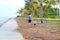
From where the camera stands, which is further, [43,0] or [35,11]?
[35,11]

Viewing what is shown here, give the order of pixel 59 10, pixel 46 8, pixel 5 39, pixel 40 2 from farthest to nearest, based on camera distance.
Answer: pixel 59 10 < pixel 46 8 < pixel 40 2 < pixel 5 39

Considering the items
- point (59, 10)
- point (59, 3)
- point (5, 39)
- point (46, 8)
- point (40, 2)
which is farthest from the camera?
point (59, 10)

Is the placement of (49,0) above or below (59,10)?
above

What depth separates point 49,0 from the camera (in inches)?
1662

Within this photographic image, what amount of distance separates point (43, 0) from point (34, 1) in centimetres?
303

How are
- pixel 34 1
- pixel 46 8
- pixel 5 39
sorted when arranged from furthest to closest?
pixel 46 8 < pixel 34 1 < pixel 5 39

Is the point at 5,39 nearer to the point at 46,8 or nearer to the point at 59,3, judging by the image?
the point at 46,8

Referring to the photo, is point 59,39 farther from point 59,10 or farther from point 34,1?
point 59,10

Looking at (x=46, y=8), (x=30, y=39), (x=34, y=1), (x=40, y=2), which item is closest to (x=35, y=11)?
(x=46, y=8)

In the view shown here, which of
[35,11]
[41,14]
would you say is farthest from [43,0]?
[35,11]

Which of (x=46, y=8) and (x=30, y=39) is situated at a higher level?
(x=30, y=39)

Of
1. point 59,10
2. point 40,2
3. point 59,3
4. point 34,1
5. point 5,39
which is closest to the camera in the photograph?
point 5,39

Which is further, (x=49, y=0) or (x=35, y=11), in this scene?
(x=35, y=11)

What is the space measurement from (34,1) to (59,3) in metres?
9.86
